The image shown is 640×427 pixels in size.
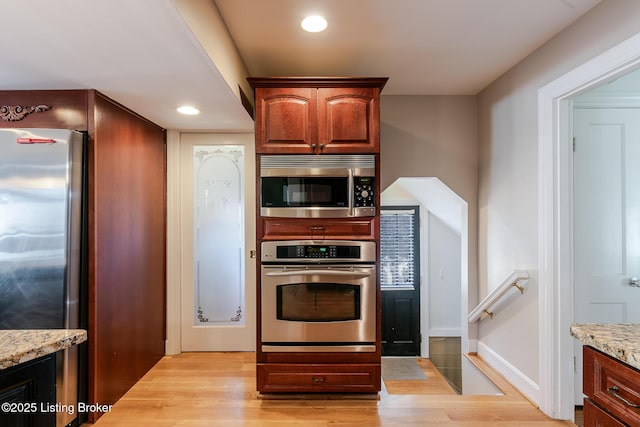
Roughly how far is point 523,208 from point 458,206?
110cm

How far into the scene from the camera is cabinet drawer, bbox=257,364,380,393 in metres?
2.43

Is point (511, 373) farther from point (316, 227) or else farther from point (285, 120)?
point (285, 120)

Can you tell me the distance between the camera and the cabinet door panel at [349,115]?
2455 millimetres

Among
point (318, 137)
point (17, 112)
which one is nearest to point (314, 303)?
point (318, 137)

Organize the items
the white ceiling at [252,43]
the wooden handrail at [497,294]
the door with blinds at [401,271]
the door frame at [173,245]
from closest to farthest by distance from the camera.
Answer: the white ceiling at [252,43] < the wooden handrail at [497,294] < the door frame at [173,245] < the door with blinds at [401,271]

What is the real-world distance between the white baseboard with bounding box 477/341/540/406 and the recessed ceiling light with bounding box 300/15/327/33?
269 cm

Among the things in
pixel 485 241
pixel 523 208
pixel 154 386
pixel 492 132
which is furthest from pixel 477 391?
pixel 154 386

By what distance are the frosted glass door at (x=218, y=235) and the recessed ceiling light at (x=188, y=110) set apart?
0.67 m

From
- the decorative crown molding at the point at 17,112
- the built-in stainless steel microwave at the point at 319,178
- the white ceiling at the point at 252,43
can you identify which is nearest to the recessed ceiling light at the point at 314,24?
the white ceiling at the point at 252,43

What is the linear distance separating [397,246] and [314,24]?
3.08 m

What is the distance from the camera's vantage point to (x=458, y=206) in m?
3.69

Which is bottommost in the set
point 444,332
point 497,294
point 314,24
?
point 444,332

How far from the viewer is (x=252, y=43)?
7.64 feet

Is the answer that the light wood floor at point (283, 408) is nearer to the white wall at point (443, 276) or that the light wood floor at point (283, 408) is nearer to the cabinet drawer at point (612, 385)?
the cabinet drawer at point (612, 385)
